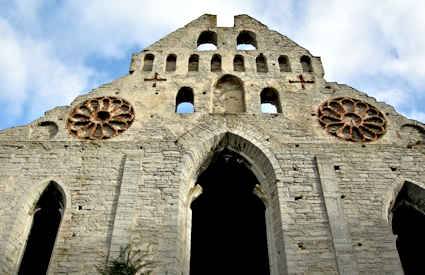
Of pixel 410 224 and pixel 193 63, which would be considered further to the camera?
pixel 193 63

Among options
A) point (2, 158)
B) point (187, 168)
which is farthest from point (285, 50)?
point (2, 158)

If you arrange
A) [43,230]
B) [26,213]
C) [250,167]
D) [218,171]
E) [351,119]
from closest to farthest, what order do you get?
[26,213], [250,167], [43,230], [351,119], [218,171]

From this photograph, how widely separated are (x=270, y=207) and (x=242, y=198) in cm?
318

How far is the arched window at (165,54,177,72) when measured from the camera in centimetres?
1283

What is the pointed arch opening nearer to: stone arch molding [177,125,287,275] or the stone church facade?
the stone church facade

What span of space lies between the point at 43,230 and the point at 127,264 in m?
4.52

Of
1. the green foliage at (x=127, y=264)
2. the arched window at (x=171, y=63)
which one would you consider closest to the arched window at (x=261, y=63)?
the arched window at (x=171, y=63)

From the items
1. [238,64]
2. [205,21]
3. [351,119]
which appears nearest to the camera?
[351,119]

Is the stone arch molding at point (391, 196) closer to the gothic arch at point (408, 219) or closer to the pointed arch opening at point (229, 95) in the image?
the gothic arch at point (408, 219)

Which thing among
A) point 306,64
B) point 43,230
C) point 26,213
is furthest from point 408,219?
point 43,230

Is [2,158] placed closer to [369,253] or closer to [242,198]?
[242,198]

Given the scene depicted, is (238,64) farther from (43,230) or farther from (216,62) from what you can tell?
(43,230)

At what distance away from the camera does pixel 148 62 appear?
13.1 m

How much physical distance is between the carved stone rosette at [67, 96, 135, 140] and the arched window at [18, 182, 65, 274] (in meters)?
1.71
